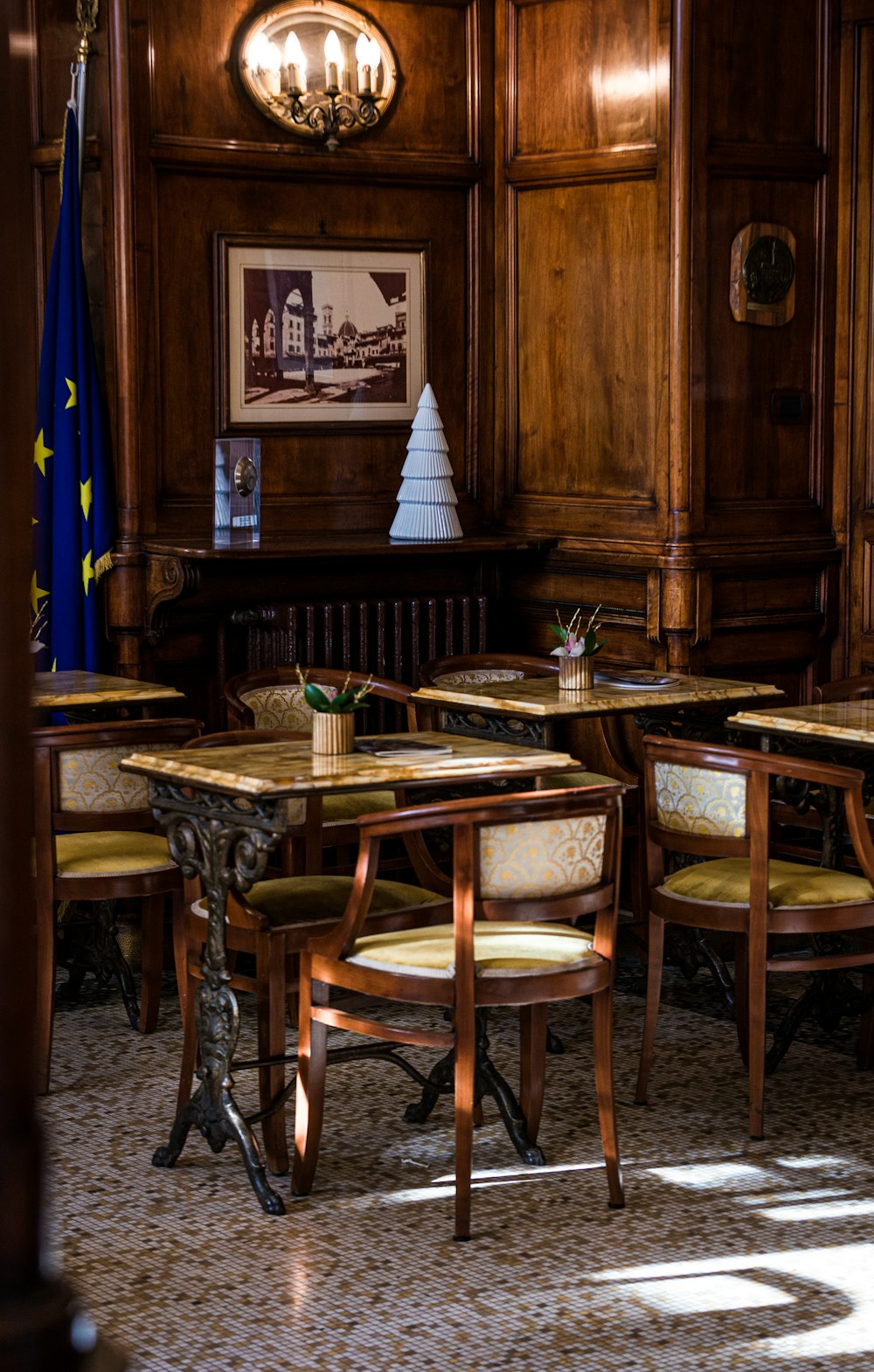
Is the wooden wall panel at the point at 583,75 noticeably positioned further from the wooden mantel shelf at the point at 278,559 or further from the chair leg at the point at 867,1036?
the chair leg at the point at 867,1036

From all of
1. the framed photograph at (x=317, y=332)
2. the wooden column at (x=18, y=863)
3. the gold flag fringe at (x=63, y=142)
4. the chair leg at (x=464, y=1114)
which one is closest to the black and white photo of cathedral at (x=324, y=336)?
the framed photograph at (x=317, y=332)

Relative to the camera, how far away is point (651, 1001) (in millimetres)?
4758

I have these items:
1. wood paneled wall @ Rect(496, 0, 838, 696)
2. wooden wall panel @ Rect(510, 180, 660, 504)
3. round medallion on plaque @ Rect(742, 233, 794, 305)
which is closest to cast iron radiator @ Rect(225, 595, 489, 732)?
wood paneled wall @ Rect(496, 0, 838, 696)

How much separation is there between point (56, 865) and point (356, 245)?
288cm

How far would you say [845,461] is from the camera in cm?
680

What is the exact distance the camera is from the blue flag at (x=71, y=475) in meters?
6.30

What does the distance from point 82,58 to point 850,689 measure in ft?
10.6

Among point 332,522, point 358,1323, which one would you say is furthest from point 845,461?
point 358,1323

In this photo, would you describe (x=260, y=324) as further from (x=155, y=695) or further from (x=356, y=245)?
(x=155, y=695)

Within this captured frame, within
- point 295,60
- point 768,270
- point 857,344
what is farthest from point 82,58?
point 857,344

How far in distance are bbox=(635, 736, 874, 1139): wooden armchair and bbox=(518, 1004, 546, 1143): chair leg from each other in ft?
1.35

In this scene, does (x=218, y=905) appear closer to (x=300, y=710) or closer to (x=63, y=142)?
(x=300, y=710)

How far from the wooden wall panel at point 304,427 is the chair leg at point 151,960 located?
162 centimetres

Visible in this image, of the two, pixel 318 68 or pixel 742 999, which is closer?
pixel 742 999
